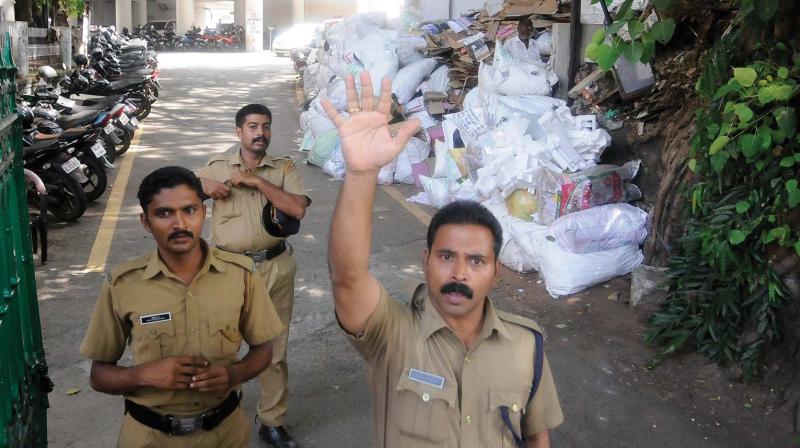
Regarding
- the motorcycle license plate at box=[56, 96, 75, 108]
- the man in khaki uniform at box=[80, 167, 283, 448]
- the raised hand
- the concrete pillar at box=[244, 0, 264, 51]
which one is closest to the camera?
the raised hand

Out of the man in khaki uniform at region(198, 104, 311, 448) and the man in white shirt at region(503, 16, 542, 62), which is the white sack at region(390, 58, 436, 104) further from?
the man in khaki uniform at region(198, 104, 311, 448)

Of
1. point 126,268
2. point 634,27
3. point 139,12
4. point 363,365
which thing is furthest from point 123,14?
point 126,268

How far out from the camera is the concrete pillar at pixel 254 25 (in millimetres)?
34000

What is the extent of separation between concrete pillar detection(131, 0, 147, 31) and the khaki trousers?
138 feet

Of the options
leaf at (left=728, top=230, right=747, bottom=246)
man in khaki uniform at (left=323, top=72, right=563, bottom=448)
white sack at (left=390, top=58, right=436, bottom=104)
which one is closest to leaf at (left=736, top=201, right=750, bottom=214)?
leaf at (left=728, top=230, right=747, bottom=246)

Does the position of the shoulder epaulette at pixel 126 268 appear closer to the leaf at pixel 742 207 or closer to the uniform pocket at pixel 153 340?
the uniform pocket at pixel 153 340

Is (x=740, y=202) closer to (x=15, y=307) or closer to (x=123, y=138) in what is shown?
(x=15, y=307)

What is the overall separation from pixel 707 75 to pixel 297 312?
9.73ft

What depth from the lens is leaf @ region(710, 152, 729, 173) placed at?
4.19 m

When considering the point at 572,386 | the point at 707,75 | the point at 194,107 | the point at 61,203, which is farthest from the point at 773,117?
the point at 194,107

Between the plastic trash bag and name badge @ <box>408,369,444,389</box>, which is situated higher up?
name badge @ <box>408,369,444,389</box>

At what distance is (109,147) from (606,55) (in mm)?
7139

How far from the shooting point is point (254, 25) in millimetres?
34250

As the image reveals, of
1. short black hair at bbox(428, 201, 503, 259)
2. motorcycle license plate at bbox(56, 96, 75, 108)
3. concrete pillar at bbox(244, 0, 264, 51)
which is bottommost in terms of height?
motorcycle license plate at bbox(56, 96, 75, 108)
